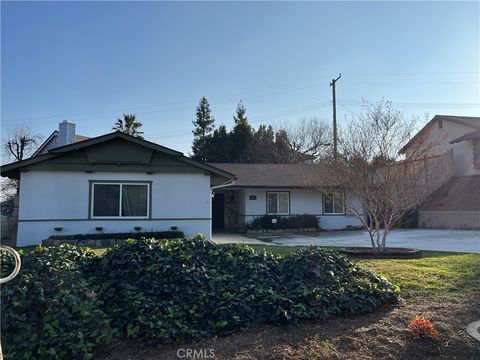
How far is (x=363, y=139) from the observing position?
1134cm

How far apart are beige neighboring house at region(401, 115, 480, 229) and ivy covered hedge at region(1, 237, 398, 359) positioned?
51.7 feet

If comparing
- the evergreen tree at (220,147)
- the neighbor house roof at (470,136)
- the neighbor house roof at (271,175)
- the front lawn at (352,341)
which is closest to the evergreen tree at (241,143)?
the evergreen tree at (220,147)

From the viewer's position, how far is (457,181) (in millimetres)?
28047

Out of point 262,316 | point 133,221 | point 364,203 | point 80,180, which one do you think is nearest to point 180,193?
point 133,221

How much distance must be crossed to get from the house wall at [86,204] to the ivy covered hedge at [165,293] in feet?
30.5

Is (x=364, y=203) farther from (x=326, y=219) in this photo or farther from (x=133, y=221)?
(x=326, y=219)

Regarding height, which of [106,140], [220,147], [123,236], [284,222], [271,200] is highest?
[220,147]

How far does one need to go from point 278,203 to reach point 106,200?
11024 mm

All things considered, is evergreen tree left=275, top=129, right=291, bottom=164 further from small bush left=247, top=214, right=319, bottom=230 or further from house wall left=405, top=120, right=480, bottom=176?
small bush left=247, top=214, right=319, bottom=230

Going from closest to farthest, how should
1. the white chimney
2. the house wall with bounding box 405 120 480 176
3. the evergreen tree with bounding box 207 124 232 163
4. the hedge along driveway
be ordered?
the hedge along driveway < the white chimney < the house wall with bounding box 405 120 480 176 < the evergreen tree with bounding box 207 124 232 163

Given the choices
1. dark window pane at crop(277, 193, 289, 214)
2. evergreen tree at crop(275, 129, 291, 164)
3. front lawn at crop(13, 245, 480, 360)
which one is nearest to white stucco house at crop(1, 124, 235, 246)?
dark window pane at crop(277, 193, 289, 214)

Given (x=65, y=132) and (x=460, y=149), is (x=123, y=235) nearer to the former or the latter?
(x=65, y=132)

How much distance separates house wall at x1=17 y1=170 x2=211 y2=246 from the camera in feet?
45.8

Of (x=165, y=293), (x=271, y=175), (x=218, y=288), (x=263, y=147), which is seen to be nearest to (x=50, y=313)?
(x=165, y=293)
